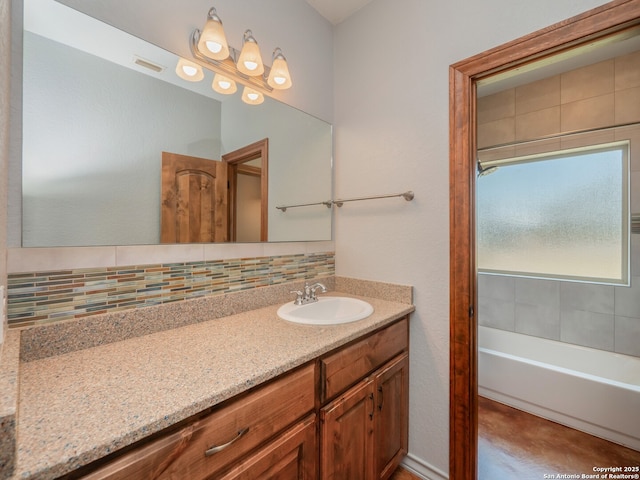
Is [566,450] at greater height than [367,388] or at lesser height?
lesser

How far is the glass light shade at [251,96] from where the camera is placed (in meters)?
1.37

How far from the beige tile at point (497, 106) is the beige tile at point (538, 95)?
0.17ft

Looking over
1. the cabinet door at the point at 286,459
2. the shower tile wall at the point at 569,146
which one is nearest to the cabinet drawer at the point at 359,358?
the cabinet door at the point at 286,459

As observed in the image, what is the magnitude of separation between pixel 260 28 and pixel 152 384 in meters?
1.66

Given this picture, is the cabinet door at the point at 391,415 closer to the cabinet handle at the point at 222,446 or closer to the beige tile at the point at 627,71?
the cabinet handle at the point at 222,446

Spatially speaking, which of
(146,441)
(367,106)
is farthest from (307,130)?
(146,441)

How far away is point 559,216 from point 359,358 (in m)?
2.34

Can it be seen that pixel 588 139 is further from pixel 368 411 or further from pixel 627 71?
pixel 368 411

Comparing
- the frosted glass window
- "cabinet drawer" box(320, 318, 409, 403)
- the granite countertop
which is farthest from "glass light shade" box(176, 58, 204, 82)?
the frosted glass window

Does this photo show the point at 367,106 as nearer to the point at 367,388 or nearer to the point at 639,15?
the point at 639,15

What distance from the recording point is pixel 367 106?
5.44 ft

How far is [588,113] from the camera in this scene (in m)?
2.04

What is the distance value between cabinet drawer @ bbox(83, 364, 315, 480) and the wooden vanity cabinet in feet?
0.48

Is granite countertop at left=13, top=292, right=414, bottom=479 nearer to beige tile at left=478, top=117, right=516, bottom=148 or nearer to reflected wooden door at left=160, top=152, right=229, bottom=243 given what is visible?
reflected wooden door at left=160, top=152, right=229, bottom=243
